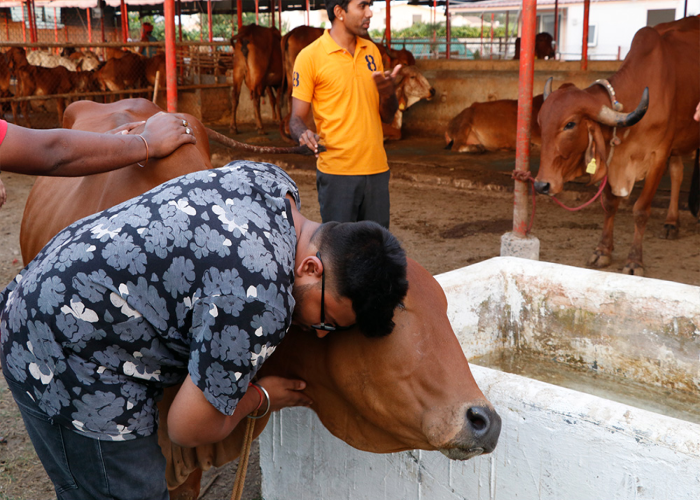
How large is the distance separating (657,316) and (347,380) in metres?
1.66

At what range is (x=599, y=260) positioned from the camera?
5.30 meters

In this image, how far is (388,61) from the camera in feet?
37.3

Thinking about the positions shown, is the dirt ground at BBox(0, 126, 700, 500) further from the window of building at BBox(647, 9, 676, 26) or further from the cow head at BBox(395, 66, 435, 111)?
the window of building at BBox(647, 9, 676, 26)

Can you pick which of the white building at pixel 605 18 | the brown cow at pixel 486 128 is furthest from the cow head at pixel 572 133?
the white building at pixel 605 18

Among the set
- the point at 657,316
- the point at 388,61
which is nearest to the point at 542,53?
the point at 388,61

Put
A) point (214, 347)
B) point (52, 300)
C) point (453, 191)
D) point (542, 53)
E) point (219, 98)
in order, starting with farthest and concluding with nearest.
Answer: point (542, 53)
point (219, 98)
point (453, 191)
point (52, 300)
point (214, 347)

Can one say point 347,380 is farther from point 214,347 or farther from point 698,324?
point 698,324

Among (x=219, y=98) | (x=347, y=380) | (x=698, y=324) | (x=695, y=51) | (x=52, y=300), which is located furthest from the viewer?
(x=219, y=98)

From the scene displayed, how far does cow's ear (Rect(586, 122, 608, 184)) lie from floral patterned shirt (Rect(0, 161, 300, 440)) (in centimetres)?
380

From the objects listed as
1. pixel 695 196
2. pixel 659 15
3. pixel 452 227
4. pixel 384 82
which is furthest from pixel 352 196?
pixel 659 15

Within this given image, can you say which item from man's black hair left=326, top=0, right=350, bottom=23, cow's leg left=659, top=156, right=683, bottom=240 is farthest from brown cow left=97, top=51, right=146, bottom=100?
man's black hair left=326, top=0, right=350, bottom=23

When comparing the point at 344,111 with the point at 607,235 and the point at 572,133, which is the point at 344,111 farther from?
the point at 607,235

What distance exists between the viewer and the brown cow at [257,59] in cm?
1235

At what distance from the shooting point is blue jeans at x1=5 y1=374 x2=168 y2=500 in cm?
158
